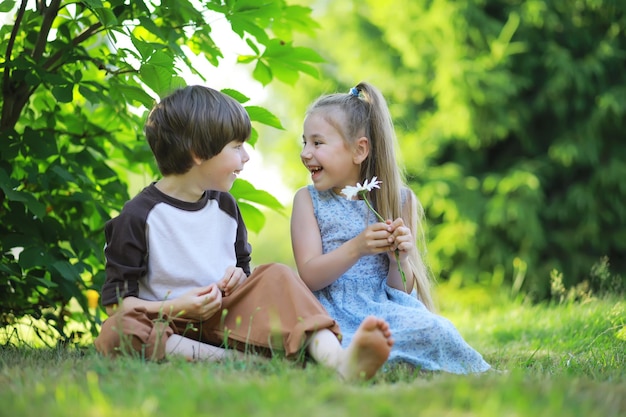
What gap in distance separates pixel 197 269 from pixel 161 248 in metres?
0.14

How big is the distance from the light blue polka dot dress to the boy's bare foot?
46cm

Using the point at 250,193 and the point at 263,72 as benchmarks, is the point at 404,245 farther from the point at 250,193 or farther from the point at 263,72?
the point at 263,72

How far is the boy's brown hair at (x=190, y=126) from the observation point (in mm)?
2432

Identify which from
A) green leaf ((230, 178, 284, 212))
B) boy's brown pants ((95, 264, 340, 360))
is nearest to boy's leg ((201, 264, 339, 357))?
boy's brown pants ((95, 264, 340, 360))

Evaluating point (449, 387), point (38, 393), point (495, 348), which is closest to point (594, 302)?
point (495, 348)

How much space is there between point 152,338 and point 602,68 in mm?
7023

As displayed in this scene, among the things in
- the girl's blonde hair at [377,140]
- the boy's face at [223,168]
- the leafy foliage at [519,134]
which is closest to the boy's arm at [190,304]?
the boy's face at [223,168]

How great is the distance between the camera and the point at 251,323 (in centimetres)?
225

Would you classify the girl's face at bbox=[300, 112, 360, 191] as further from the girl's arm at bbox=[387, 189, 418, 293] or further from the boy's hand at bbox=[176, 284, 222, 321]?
the boy's hand at bbox=[176, 284, 222, 321]

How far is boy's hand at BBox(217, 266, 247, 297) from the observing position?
238cm

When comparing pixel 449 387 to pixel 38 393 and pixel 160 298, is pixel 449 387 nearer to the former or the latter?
pixel 38 393

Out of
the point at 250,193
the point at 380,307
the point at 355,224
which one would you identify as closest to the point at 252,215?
the point at 250,193

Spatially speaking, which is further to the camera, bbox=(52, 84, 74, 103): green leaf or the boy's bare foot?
bbox=(52, 84, 74, 103): green leaf

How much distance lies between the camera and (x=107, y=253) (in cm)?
235
